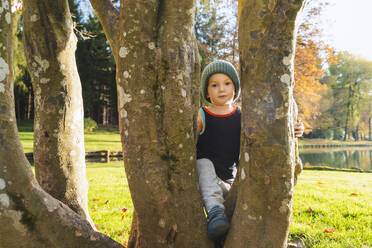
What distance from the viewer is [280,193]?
5.55 ft

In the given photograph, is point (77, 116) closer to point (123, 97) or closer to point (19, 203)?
point (123, 97)

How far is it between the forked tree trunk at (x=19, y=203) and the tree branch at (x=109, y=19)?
749mm

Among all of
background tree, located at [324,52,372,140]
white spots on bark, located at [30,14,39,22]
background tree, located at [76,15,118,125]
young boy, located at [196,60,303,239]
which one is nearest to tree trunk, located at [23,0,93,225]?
white spots on bark, located at [30,14,39,22]

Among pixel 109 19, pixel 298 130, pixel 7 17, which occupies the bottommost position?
pixel 298 130

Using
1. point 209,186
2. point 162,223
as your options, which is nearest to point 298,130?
point 209,186

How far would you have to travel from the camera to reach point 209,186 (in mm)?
2234

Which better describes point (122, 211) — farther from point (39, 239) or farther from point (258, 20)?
point (258, 20)

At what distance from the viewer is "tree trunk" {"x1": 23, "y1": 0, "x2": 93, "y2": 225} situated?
2.57 m

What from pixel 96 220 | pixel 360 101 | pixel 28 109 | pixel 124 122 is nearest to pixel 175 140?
pixel 124 122

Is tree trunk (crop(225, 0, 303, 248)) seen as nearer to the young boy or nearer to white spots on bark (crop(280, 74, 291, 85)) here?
white spots on bark (crop(280, 74, 291, 85))

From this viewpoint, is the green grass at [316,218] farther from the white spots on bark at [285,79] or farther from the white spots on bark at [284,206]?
the white spots on bark at [285,79]

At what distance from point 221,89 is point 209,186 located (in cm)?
107

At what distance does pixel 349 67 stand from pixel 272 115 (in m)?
48.9

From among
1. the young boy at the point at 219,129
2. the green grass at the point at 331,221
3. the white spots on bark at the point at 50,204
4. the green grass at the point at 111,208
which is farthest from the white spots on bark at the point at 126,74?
the green grass at the point at 331,221
